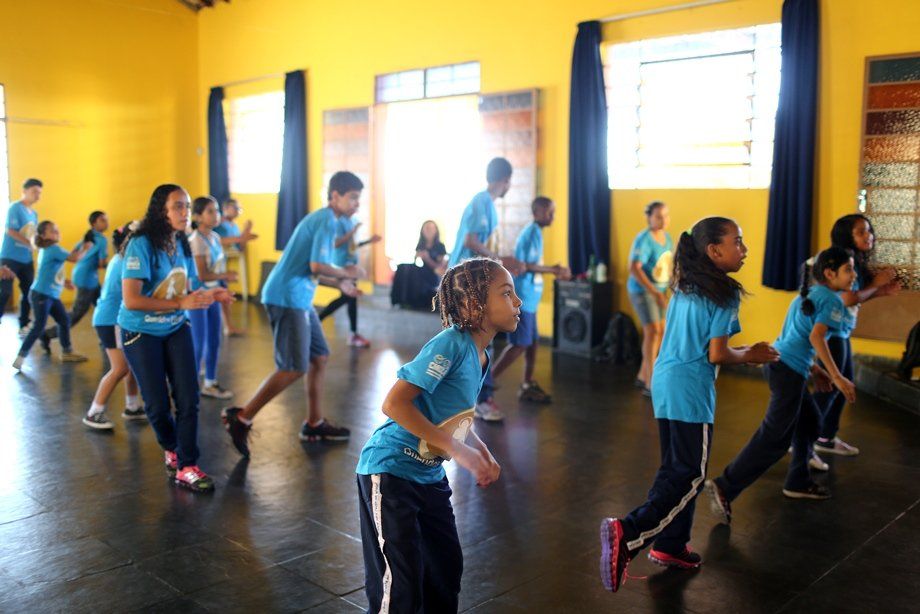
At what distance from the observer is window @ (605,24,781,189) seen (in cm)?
773

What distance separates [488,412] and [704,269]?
2.93m

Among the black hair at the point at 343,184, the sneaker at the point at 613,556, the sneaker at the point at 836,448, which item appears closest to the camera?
the sneaker at the point at 613,556

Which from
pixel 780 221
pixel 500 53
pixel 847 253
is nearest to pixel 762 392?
pixel 780 221

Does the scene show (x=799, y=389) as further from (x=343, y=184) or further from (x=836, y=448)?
(x=343, y=184)

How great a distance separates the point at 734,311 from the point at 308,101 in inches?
388

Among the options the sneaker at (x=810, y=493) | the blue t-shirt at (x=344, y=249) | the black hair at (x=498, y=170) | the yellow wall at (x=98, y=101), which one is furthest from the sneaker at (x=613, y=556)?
the yellow wall at (x=98, y=101)

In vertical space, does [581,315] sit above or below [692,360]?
below

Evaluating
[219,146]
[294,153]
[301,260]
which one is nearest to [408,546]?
[301,260]

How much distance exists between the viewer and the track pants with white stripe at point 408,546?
2373 mm

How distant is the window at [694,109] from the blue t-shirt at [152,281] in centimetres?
533

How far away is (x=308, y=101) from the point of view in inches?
483

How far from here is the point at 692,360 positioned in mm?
3447

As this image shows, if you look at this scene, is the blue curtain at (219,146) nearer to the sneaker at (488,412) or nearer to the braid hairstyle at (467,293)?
the sneaker at (488,412)

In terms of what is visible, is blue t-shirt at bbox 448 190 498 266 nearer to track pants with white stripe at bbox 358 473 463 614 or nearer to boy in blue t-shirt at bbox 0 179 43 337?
track pants with white stripe at bbox 358 473 463 614
